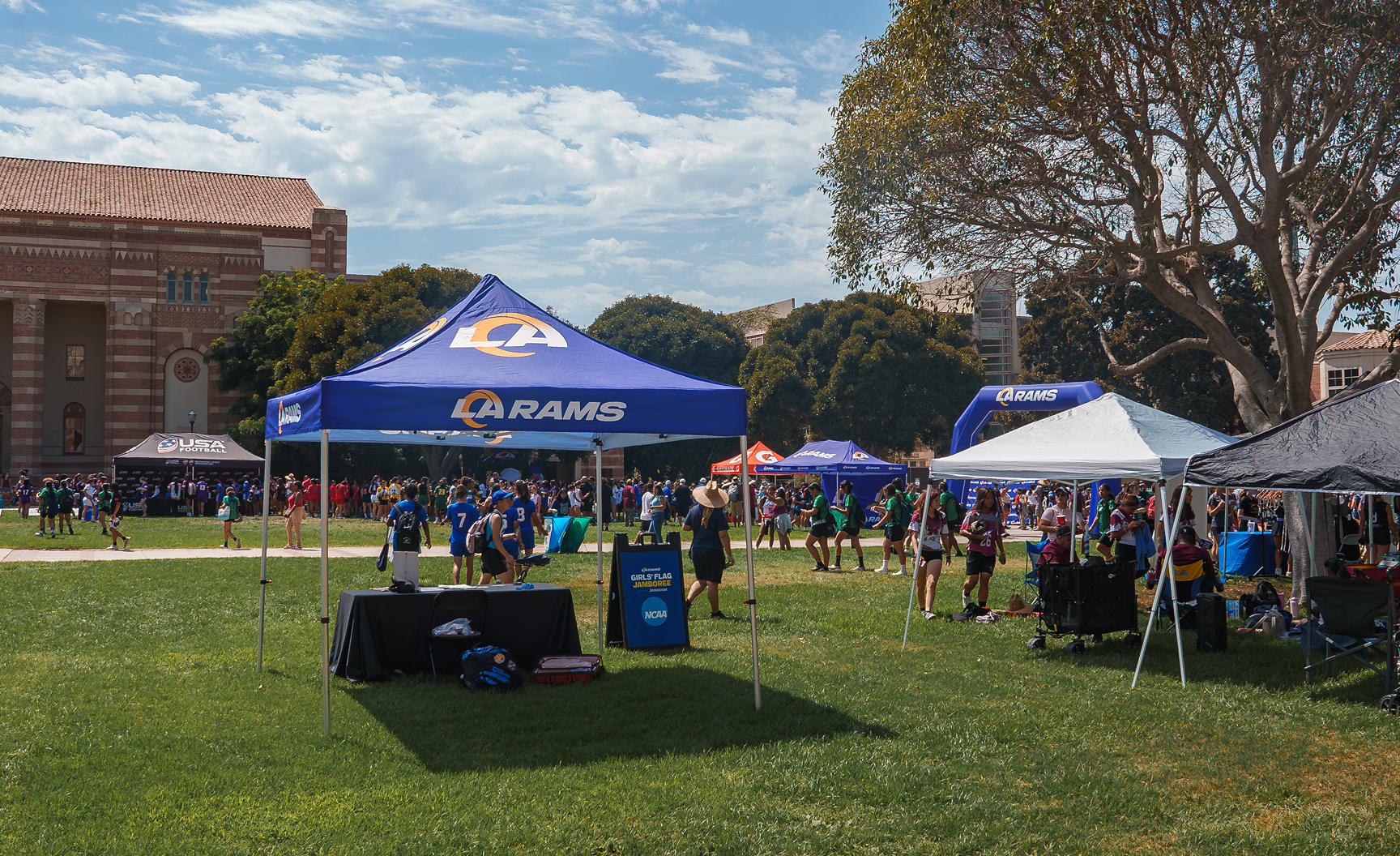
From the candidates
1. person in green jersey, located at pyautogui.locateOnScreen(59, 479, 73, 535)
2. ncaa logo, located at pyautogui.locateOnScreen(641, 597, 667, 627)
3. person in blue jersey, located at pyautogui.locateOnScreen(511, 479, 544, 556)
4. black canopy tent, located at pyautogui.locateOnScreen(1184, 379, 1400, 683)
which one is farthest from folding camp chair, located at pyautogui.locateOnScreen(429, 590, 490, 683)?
person in green jersey, located at pyautogui.locateOnScreen(59, 479, 73, 535)

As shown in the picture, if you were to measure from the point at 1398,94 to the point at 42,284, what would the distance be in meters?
52.6

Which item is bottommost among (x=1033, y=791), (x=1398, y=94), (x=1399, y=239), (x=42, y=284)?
(x=1033, y=791)

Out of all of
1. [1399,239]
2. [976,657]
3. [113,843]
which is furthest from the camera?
[1399,239]

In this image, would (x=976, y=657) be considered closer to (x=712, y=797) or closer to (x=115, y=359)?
(x=712, y=797)

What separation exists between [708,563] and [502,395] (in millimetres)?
5029

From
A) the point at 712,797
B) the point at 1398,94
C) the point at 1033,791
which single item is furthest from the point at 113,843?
the point at 1398,94

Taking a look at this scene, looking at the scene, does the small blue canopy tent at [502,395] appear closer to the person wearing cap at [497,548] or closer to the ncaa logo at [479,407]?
the ncaa logo at [479,407]

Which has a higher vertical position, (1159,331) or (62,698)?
(1159,331)

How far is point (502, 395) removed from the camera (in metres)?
7.38

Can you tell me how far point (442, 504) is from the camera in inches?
1244

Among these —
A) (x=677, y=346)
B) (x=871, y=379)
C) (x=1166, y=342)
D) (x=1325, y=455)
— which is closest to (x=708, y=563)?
(x=1325, y=455)

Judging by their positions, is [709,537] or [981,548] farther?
[981,548]

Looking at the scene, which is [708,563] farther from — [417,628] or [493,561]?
[417,628]

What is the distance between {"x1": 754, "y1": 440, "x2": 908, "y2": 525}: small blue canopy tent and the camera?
30.2 meters
